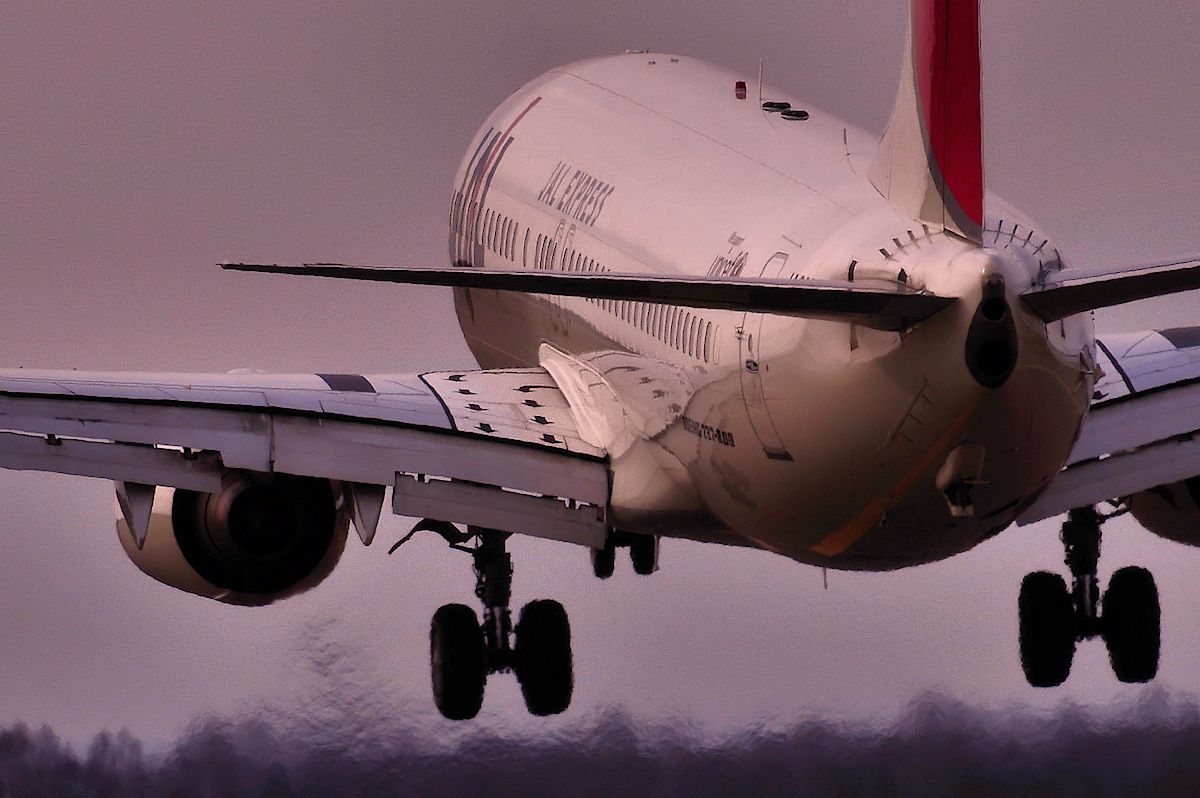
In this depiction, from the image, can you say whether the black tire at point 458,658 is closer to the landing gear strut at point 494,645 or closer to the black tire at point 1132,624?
the landing gear strut at point 494,645

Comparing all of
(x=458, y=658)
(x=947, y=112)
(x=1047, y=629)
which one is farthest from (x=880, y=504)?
(x=458, y=658)

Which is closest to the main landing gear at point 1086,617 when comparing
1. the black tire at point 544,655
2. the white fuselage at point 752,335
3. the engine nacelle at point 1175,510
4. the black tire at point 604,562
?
the engine nacelle at point 1175,510

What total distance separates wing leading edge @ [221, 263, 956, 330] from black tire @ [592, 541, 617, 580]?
14.7 metres

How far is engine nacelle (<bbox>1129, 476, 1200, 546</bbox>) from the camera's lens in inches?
1479

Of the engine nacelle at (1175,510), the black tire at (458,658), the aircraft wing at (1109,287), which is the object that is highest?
the aircraft wing at (1109,287)

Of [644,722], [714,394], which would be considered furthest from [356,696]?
[714,394]

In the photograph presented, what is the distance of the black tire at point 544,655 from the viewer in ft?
124

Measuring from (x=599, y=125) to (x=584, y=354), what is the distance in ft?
12.1

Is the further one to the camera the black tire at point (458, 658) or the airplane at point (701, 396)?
the black tire at point (458, 658)

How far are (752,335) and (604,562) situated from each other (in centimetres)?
1196

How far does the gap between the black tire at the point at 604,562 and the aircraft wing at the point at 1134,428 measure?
846 centimetres

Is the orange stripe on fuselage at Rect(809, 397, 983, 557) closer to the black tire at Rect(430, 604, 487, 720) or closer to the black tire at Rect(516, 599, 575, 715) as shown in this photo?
the black tire at Rect(516, 599, 575, 715)

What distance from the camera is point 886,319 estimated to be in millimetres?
28344

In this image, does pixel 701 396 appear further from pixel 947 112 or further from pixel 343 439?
pixel 947 112
